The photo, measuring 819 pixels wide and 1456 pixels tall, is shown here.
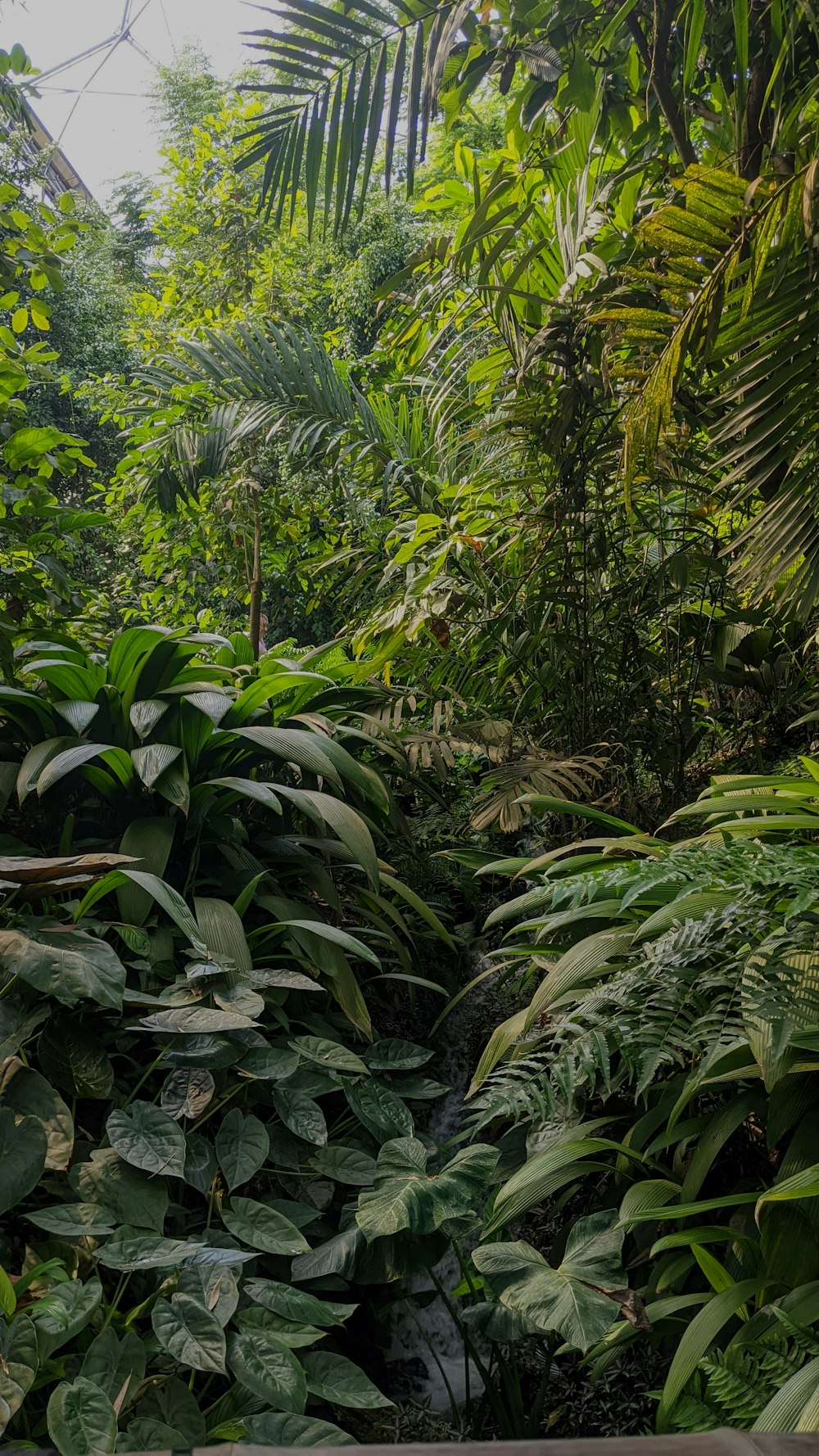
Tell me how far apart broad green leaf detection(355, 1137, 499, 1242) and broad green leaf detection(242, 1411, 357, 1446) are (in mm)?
202

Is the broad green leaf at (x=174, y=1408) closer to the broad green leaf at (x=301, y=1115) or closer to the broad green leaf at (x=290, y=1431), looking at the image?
the broad green leaf at (x=290, y=1431)

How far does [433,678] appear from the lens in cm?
281

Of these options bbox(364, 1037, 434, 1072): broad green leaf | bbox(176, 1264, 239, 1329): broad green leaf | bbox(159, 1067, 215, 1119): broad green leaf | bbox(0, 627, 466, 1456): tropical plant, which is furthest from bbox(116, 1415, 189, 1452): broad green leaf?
bbox(364, 1037, 434, 1072): broad green leaf

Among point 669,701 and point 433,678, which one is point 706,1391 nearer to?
point 669,701

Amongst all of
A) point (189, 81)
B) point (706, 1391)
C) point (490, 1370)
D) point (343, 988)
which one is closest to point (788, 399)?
point (343, 988)

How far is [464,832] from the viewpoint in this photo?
8.43ft

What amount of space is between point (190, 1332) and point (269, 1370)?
0.10 meters

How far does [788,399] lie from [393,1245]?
4.83 ft

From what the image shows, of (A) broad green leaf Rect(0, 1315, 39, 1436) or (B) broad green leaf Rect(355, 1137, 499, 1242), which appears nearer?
(A) broad green leaf Rect(0, 1315, 39, 1436)

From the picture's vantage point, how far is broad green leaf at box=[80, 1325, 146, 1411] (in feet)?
3.22

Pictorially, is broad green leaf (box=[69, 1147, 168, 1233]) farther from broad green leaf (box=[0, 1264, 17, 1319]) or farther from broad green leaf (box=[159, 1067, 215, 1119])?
broad green leaf (box=[0, 1264, 17, 1319])

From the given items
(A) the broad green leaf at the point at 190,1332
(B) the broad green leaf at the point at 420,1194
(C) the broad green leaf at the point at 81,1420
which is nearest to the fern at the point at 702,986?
(B) the broad green leaf at the point at 420,1194

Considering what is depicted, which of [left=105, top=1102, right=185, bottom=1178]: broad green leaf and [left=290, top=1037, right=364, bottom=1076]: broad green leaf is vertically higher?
[left=105, top=1102, right=185, bottom=1178]: broad green leaf

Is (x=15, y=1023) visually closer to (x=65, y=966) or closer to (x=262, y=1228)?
(x=65, y=966)
